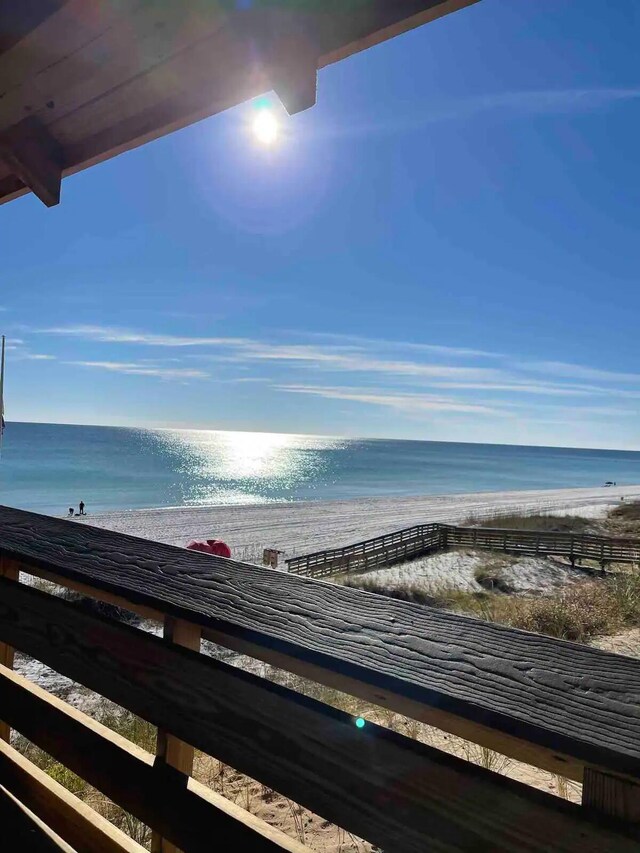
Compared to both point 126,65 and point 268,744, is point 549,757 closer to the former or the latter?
point 268,744

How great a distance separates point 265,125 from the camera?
5.95 ft

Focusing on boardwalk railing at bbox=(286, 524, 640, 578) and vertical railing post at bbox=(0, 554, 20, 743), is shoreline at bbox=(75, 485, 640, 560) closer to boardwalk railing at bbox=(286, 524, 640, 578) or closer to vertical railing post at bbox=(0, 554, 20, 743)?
boardwalk railing at bbox=(286, 524, 640, 578)

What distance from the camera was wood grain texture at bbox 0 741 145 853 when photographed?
1.30 meters

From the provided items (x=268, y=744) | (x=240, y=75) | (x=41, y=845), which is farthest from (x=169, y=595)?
(x=240, y=75)

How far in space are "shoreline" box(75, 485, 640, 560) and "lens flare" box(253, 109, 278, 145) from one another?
776 inches

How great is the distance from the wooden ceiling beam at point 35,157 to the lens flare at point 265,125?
0.81 metres

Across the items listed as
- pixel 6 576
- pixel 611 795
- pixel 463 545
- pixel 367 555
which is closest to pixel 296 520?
pixel 463 545

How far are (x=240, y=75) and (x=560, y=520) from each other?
31.1m

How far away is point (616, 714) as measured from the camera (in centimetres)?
69

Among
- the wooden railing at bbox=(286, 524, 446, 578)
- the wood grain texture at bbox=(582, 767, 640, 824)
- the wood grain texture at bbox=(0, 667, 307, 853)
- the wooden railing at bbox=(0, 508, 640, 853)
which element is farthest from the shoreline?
the wood grain texture at bbox=(582, 767, 640, 824)

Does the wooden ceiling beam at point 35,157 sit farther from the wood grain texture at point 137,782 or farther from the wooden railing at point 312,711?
the wood grain texture at point 137,782

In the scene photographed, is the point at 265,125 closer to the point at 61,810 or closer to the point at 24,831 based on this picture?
the point at 61,810

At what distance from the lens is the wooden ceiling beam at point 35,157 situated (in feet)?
6.44

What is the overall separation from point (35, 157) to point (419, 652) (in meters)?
2.20
